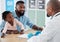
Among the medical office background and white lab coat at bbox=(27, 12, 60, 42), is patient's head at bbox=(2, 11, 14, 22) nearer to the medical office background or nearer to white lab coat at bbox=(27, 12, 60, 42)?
white lab coat at bbox=(27, 12, 60, 42)

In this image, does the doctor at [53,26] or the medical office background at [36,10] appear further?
the medical office background at [36,10]

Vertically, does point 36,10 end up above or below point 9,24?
above

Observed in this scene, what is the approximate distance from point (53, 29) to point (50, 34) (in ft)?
0.17

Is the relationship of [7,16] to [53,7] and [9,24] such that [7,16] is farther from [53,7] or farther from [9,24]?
[53,7]

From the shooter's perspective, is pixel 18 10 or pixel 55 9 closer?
pixel 55 9

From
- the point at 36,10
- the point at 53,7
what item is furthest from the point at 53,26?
the point at 36,10

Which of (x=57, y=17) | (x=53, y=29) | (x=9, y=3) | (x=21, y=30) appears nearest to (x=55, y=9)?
(x=57, y=17)

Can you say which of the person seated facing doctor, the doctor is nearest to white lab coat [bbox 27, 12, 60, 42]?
the doctor

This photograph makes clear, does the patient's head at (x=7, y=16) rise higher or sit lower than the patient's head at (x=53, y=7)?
lower

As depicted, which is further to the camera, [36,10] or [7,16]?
[36,10]

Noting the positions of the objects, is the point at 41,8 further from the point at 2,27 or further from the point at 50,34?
the point at 50,34

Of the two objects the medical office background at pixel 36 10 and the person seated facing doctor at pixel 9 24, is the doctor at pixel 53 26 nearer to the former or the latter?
the person seated facing doctor at pixel 9 24

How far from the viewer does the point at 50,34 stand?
1.39 m

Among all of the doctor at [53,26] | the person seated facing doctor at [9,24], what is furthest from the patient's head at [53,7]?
the person seated facing doctor at [9,24]
